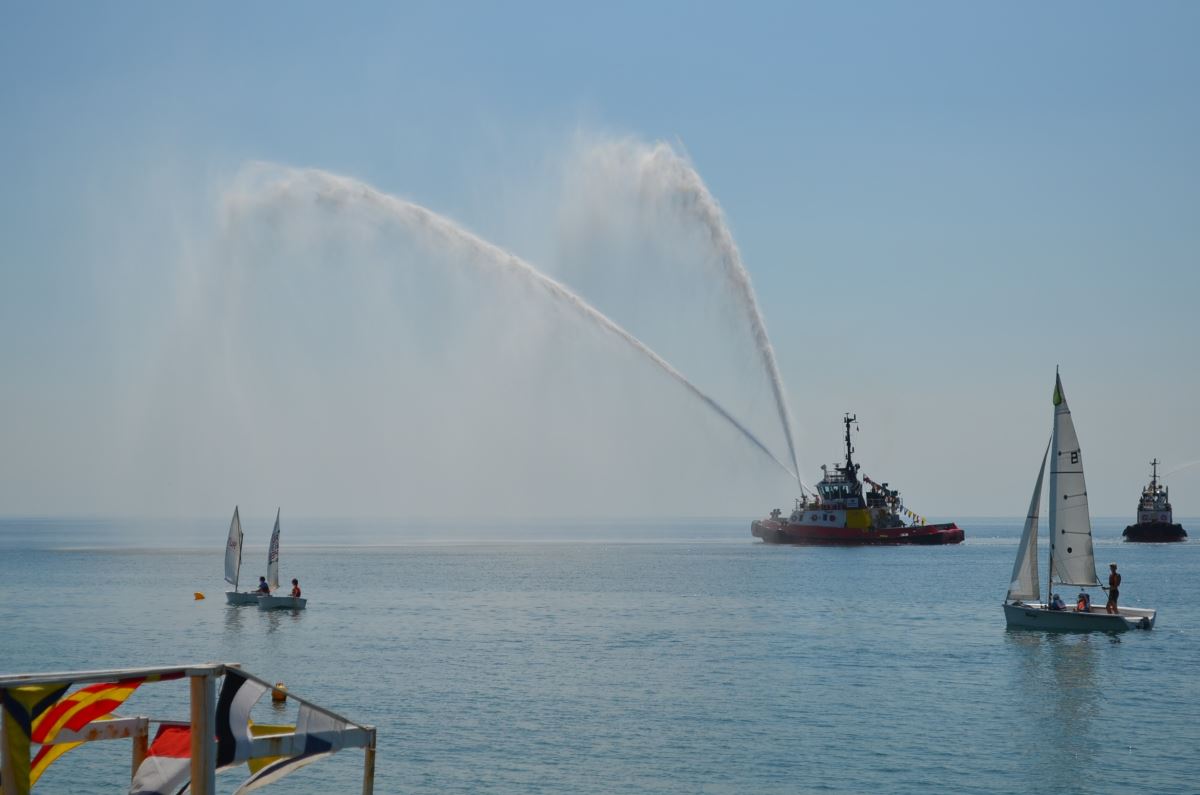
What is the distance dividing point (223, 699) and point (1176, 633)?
61068 mm

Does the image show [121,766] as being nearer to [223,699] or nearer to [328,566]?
[223,699]

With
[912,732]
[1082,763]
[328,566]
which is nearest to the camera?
[1082,763]

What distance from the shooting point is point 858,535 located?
141 meters

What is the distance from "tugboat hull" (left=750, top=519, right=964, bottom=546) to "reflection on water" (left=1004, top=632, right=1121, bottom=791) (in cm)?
8221

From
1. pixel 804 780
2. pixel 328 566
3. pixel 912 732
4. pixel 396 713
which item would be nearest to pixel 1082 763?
pixel 912 732

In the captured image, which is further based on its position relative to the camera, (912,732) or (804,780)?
(912,732)

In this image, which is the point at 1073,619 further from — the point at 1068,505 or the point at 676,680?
the point at 676,680

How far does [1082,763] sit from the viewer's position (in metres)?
31.9

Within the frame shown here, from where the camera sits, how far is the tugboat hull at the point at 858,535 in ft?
464

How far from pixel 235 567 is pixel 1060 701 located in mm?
58987

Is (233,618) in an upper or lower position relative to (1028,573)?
lower

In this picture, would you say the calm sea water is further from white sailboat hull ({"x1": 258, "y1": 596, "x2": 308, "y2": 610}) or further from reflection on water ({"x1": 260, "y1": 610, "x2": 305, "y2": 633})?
white sailboat hull ({"x1": 258, "y1": 596, "x2": 308, "y2": 610})

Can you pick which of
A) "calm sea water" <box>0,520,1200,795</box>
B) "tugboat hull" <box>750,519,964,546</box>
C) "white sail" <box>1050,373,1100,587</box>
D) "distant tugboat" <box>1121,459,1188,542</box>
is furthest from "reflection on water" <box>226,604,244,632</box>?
"distant tugboat" <box>1121,459,1188,542</box>

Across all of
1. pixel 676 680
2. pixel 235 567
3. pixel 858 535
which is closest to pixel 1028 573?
pixel 676 680
